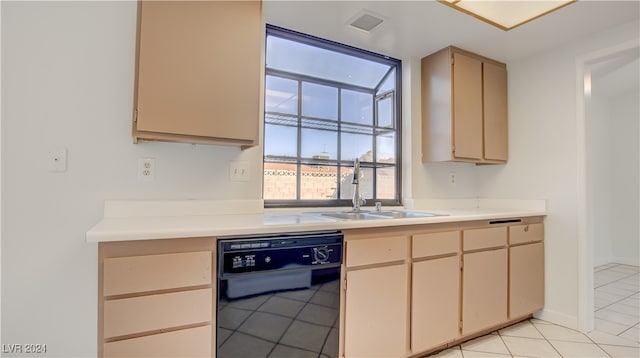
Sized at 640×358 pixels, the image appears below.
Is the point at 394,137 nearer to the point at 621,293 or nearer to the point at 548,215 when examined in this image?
the point at 548,215

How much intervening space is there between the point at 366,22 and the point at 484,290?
1.97 metres

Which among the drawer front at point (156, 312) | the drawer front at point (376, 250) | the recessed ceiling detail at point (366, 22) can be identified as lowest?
the drawer front at point (156, 312)

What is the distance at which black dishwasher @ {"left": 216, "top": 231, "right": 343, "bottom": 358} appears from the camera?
4.34ft

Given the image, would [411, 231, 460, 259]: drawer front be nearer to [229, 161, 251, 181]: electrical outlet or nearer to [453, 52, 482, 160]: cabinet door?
[453, 52, 482, 160]: cabinet door

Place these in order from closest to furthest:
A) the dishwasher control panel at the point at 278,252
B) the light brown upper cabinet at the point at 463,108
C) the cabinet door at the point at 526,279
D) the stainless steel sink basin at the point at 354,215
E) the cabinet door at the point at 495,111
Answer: the dishwasher control panel at the point at 278,252 → the stainless steel sink basin at the point at 354,215 → the cabinet door at the point at 526,279 → the light brown upper cabinet at the point at 463,108 → the cabinet door at the point at 495,111

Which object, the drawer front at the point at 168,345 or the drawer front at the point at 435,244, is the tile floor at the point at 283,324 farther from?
the drawer front at the point at 435,244

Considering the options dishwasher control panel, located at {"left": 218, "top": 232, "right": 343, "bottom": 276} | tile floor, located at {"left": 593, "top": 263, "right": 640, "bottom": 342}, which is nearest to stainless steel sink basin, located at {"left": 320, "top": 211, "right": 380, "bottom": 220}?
dishwasher control panel, located at {"left": 218, "top": 232, "right": 343, "bottom": 276}

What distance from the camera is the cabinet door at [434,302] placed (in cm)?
182

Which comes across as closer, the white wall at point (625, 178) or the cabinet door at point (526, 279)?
the cabinet door at point (526, 279)

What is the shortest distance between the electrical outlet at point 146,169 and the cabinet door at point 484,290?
1938mm

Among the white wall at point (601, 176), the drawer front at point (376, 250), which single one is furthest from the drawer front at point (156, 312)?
the white wall at point (601, 176)

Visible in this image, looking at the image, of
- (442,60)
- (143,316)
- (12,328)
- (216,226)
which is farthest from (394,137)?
(12,328)

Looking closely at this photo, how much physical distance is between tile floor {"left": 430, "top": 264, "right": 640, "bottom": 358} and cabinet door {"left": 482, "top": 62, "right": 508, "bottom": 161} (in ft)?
4.44

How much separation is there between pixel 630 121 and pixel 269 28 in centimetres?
506
